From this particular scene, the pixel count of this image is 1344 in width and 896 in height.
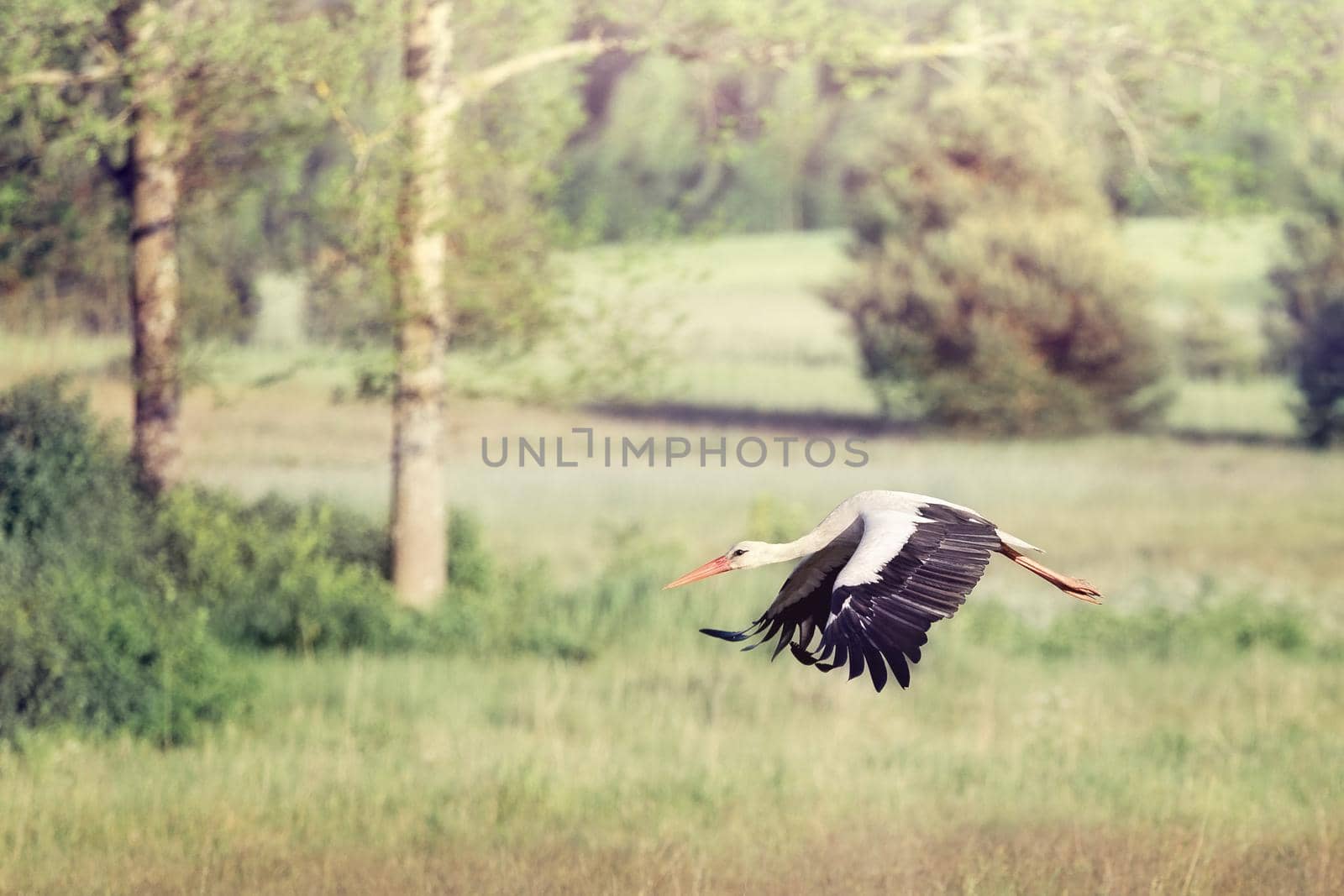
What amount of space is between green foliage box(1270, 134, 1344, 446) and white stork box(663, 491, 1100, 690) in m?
37.2

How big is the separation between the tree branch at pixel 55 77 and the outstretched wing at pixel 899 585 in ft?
39.2

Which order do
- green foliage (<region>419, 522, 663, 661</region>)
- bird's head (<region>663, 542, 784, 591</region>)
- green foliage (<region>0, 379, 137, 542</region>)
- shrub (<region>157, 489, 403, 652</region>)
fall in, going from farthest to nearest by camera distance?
green foliage (<region>419, 522, 663, 661</region>)
shrub (<region>157, 489, 403, 652</region>)
green foliage (<region>0, 379, 137, 542</region>)
bird's head (<region>663, 542, 784, 591</region>)

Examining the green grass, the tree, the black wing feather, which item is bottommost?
the green grass

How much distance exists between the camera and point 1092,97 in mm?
17375

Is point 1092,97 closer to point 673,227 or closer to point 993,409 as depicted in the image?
point 673,227

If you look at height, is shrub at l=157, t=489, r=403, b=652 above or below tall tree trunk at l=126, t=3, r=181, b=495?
below

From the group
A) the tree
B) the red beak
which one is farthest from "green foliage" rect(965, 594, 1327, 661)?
the red beak

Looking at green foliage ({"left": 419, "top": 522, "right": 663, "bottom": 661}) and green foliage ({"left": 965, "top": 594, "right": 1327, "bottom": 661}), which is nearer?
green foliage ({"left": 419, "top": 522, "right": 663, "bottom": 661})

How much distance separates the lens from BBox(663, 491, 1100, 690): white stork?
5.02 metres

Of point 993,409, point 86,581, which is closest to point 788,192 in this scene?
point 993,409

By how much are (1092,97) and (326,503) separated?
9117 millimetres

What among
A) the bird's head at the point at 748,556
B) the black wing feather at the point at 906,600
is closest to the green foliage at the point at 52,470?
the bird's head at the point at 748,556

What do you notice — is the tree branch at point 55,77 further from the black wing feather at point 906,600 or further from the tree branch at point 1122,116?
the black wing feather at point 906,600

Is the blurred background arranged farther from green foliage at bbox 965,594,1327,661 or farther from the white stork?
the white stork
